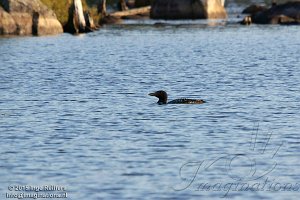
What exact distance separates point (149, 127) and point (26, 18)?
4397 cm

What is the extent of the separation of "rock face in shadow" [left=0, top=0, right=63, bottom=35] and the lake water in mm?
13529

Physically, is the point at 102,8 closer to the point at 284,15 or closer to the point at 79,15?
the point at 284,15

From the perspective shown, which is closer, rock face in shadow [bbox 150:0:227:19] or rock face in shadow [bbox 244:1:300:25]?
rock face in shadow [bbox 244:1:300:25]

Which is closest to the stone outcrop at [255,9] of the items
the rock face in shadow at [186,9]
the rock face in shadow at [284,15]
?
the rock face in shadow at [186,9]

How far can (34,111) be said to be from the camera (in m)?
29.1

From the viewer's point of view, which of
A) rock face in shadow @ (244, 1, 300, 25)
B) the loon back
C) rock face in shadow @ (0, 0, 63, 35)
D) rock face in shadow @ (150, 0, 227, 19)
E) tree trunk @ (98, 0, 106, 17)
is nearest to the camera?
the loon back

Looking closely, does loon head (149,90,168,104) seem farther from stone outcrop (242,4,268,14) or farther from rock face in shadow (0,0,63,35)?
stone outcrop (242,4,268,14)

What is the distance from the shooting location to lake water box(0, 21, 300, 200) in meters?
18.6

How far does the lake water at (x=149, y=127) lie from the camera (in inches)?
733

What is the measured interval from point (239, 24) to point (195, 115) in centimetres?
6138

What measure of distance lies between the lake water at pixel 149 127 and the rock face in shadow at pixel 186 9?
1694 inches

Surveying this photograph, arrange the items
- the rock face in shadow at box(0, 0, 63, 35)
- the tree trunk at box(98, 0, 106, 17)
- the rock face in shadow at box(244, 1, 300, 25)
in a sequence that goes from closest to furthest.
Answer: the rock face in shadow at box(0, 0, 63, 35) < the rock face in shadow at box(244, 1, 300, 25) < the tree trunk at box(98, 0, 106, 17)

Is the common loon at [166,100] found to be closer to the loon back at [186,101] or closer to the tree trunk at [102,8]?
the loon back at [186,101]

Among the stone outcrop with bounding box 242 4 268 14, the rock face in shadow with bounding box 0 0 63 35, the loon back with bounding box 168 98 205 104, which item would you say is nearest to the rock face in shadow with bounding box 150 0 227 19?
the stone outcrop with bounding box 242 4 268 14
